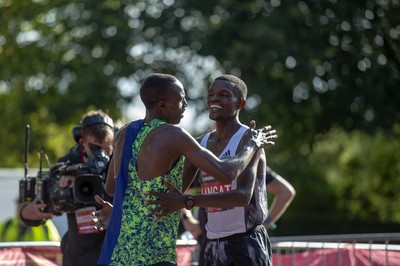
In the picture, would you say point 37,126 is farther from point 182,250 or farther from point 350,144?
point 182,250

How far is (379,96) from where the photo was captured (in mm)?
18047

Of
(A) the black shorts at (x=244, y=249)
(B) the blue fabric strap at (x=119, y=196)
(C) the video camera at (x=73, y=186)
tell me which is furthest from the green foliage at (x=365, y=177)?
(B) the blue fabric strap at (x=119, y=196)

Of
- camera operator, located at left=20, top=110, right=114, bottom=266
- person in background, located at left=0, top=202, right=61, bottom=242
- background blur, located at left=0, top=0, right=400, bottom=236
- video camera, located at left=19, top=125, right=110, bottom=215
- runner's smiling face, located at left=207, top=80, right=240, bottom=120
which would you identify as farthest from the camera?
background blur, located at left=0, top=0, right=400, bottom=236

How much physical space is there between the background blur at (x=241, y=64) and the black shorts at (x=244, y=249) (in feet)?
31.6

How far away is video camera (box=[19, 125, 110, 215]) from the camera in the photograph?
7.28 meters

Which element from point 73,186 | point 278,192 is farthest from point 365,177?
point 73,186

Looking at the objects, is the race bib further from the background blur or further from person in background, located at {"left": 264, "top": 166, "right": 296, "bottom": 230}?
the background blur

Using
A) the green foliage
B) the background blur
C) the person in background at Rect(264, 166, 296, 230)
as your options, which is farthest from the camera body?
the green foliage

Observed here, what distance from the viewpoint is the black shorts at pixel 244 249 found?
244 inches

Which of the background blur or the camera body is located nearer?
the camera body

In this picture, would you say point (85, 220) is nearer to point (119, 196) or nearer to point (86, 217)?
point (86, 217)

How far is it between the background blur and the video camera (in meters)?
7.99

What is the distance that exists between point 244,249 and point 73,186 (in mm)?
1672

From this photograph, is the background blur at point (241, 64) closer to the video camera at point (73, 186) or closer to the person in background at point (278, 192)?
the person in background at point (278, 192)
